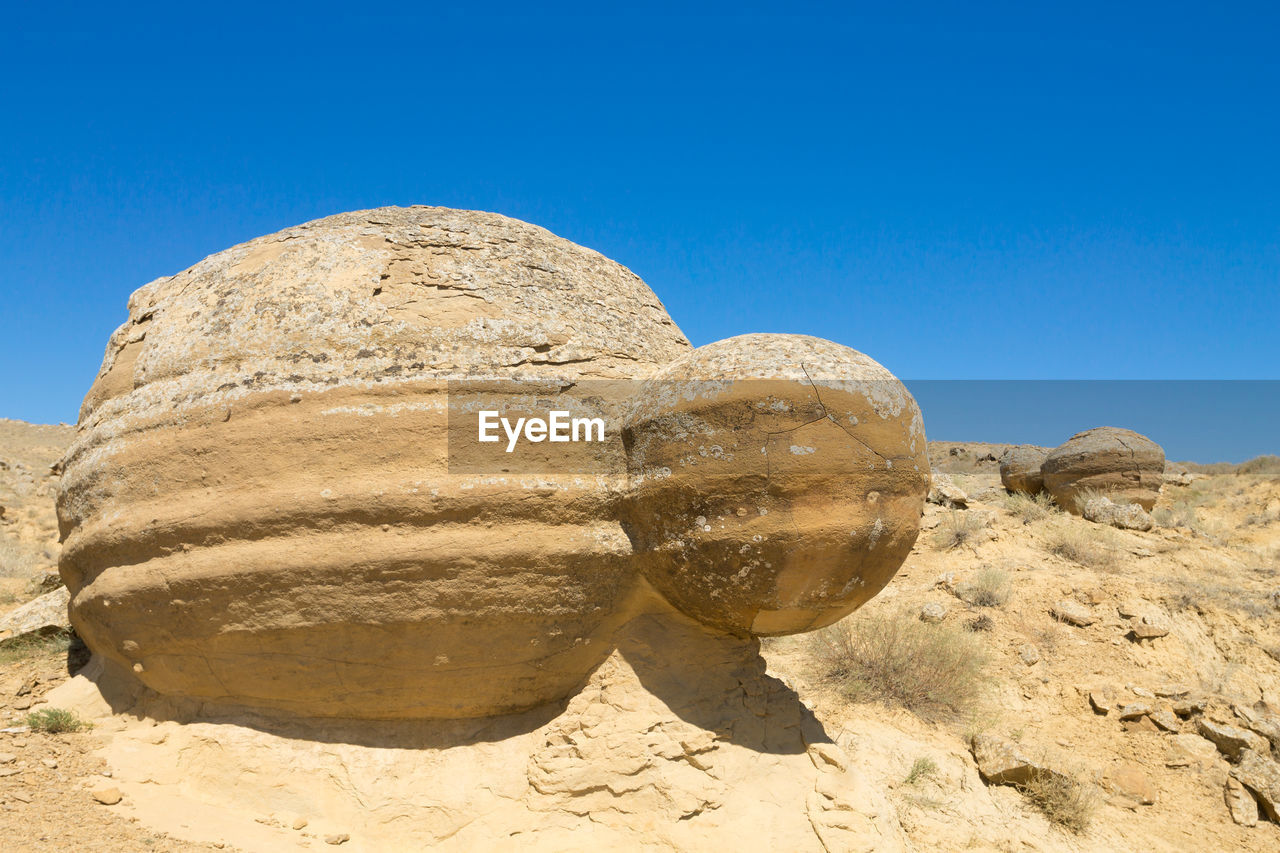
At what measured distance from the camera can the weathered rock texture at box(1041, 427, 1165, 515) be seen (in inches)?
513

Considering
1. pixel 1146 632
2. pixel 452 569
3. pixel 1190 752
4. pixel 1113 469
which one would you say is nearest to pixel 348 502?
pixel 452 569

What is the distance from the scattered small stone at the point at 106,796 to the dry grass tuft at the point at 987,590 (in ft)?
20.9

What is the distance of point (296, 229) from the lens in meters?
4.58

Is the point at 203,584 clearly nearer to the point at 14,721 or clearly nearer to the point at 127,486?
the point at 127,486

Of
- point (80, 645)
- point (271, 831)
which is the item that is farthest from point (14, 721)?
point (271, 831)

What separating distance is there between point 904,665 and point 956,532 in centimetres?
360

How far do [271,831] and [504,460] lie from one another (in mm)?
1820

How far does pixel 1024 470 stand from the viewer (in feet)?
48.3

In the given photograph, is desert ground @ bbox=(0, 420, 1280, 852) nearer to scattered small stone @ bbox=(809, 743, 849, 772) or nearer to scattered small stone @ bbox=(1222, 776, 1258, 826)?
scattered small stone @ bbox=(1222, 776, 1258, 826)

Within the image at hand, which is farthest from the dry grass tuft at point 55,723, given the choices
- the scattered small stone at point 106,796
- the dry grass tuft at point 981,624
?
the dry grass tuft at point 981,624

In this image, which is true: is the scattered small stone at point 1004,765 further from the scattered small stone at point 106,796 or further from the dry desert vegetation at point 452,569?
the scattered small stone at point 106,796

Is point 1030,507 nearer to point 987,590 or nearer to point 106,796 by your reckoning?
point 987,590

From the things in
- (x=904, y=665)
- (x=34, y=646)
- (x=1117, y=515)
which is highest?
(x=1117, y=515)

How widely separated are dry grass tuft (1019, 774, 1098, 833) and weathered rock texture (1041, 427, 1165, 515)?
8.81m
